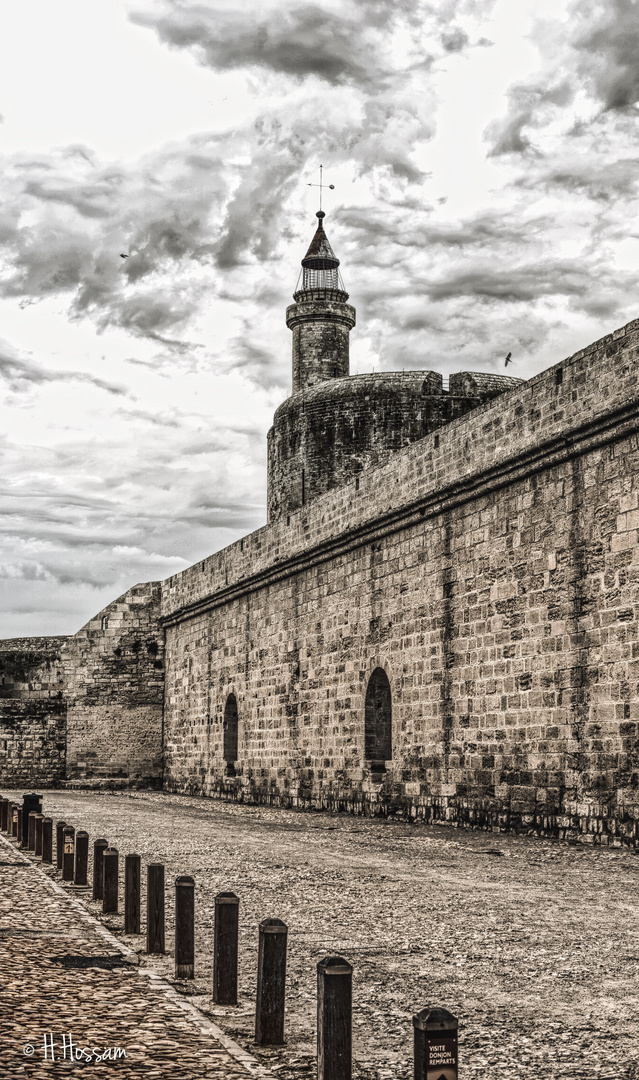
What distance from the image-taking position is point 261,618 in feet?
64.9

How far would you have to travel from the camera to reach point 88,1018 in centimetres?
432

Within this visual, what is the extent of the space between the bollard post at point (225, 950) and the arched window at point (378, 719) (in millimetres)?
10302

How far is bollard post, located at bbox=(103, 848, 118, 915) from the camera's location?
7.16 meters

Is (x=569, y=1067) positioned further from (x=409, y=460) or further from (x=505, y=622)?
(x=409, y=460)

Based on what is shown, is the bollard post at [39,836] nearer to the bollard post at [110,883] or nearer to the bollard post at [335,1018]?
the bollard post at [110,883]

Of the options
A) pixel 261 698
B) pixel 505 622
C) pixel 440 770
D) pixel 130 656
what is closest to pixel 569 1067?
pixel 505 622

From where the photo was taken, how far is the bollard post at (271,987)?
4.15 metres

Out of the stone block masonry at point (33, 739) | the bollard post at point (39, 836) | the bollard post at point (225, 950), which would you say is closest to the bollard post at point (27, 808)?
the bollard post at point (39, 836)

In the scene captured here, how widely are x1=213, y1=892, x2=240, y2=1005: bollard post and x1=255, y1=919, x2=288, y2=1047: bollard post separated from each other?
57cm

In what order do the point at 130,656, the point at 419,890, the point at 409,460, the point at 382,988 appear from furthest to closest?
the point at 130,656
the point at 409,460
the point at 419,890
the point at 382,988

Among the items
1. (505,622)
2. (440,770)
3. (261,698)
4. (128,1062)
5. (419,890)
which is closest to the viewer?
(128,1062)

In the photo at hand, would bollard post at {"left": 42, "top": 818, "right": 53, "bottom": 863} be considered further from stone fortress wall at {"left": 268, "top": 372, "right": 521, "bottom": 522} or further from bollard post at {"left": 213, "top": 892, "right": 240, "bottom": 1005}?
stone fortress wall at {"left": 268, "top": 372, "right": 521, "bottom": 522}

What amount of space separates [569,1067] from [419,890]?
3845 mm

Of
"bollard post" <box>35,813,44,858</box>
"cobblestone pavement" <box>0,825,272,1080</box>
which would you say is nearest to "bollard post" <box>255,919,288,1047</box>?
"cobblestone pavement" <box>0,825,272,1080</box>
